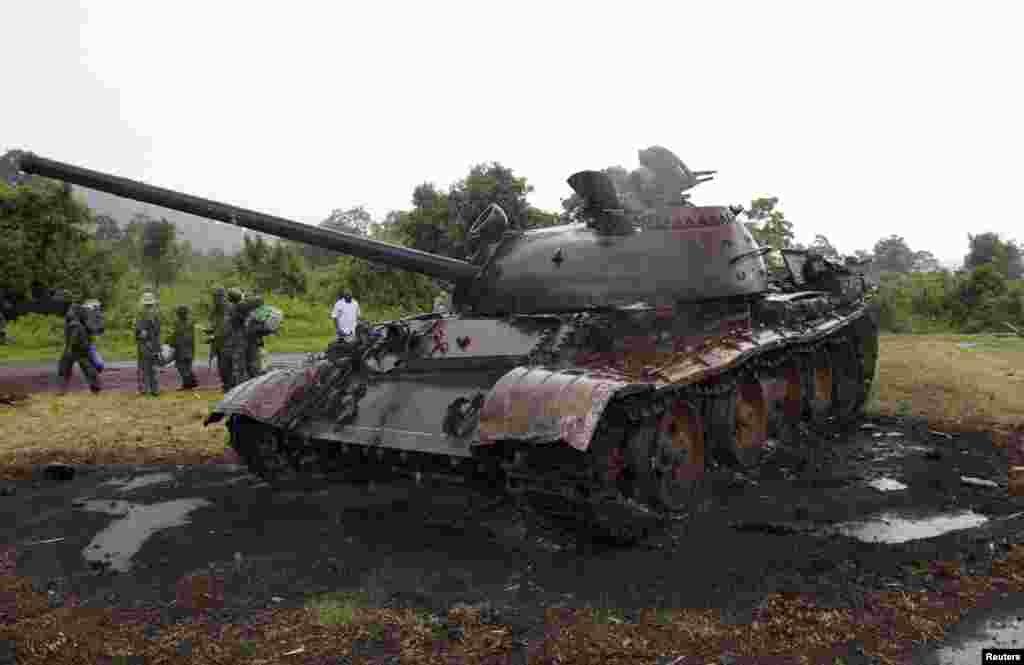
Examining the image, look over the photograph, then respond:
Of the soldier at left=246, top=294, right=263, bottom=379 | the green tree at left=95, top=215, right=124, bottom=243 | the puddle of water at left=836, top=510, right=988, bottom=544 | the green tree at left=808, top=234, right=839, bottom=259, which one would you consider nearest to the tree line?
the green tree at left=808, top=234, right=839, bottom=259

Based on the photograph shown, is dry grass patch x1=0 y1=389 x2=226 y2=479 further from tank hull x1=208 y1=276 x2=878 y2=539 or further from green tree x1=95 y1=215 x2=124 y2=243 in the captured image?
green tree x1=95 y1=215 x2=124 y2=243

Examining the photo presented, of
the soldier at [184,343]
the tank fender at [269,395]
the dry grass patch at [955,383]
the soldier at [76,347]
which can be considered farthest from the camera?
the soldier at [184,343]

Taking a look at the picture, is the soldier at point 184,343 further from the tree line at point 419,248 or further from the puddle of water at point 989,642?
the puddle of water at point 989,642

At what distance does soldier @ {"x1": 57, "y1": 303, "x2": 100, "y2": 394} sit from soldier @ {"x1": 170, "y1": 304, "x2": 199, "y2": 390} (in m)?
1.37

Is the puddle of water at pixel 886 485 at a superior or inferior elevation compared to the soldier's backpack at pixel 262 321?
inferior

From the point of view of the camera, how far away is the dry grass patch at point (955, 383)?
33.9ft

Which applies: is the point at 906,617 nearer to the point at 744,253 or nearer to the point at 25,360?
the point at 744,253

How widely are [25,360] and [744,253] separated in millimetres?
18769

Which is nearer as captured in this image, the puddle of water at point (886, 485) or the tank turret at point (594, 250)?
the puddle of water at point (886, 485)

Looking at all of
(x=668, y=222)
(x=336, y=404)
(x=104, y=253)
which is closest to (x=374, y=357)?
(x=336, y=404)

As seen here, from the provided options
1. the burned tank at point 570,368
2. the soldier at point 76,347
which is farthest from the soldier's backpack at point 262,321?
the burned tank at point 570,368

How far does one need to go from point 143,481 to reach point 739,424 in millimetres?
5741

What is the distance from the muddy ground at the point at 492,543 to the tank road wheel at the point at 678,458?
0.64 feet

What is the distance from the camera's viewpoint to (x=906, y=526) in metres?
5.92
